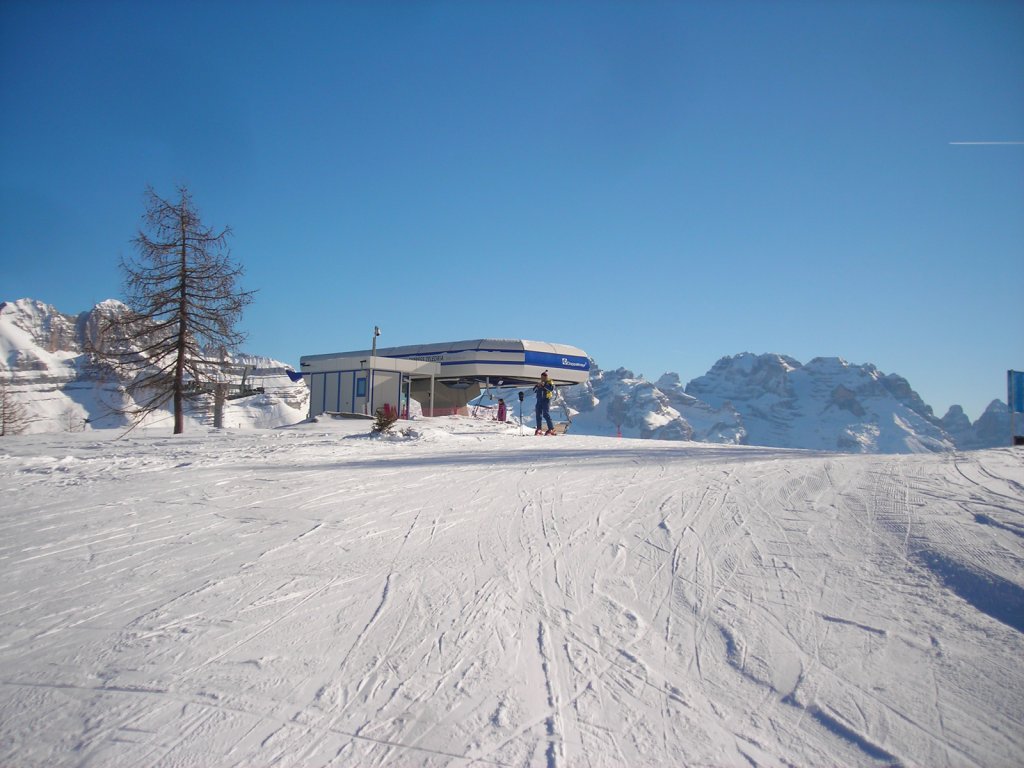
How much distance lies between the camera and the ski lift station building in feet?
93.2

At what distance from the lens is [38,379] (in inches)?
7554

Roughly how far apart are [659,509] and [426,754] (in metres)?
4.74

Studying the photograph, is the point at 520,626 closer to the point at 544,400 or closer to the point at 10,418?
the point at 544,400

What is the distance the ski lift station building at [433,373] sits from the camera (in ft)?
93.2

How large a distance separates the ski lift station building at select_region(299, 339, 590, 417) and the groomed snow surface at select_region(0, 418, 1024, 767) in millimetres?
20132

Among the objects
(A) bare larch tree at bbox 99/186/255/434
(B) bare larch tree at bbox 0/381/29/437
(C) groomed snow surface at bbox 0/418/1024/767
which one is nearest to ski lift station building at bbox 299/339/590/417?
(A) bare larch tree at bbox 99/186/255/434

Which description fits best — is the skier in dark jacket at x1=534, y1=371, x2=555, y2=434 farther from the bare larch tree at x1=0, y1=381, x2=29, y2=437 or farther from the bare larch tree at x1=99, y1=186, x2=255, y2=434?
the bare larch tree at x1=0, y1=381, x2=29, y2=437

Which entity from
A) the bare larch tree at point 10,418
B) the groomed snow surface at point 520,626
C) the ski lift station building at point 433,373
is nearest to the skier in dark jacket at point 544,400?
the ski lift station building at point 433,373

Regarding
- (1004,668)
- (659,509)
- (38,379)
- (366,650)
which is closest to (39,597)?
(366,650)

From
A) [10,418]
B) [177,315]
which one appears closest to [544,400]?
[177,315]

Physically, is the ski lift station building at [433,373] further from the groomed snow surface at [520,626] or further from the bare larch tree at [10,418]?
the bare larch tree at [10,418]

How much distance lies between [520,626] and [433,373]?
2701cm

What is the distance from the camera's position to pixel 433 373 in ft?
102

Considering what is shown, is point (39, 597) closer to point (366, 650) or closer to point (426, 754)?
point (366, 650)
